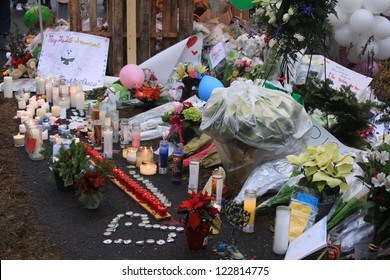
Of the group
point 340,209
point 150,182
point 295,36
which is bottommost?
point 150,182

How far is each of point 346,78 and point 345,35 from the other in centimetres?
79

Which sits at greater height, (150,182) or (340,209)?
(340,209)

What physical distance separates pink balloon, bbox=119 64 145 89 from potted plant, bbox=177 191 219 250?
325 centimetres

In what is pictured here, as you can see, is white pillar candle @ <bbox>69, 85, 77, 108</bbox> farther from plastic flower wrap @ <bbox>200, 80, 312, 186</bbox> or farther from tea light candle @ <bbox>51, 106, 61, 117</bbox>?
plastic flower wrap @ <bbox>200, 80, 312, 186</bbox>

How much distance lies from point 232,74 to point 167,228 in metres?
3.20

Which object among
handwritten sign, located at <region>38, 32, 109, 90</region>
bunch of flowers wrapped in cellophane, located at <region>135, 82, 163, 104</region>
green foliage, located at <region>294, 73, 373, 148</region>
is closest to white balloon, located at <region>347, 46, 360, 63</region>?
green foliage, located at <region>294, 73, 373, 148</region>

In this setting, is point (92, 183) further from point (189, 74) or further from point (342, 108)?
point (189, 74)

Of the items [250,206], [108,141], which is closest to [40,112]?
[108,141]

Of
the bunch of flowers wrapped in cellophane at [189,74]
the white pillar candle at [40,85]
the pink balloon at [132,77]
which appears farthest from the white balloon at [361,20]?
the white pillar candle at [40,85]

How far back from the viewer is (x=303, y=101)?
451 centimetres

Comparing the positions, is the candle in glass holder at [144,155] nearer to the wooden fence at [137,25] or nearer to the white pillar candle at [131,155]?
the white pillar candle at [131,155]

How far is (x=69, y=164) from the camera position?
3742 millimetres

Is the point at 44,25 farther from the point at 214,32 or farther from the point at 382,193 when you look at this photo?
the point at 382,193
